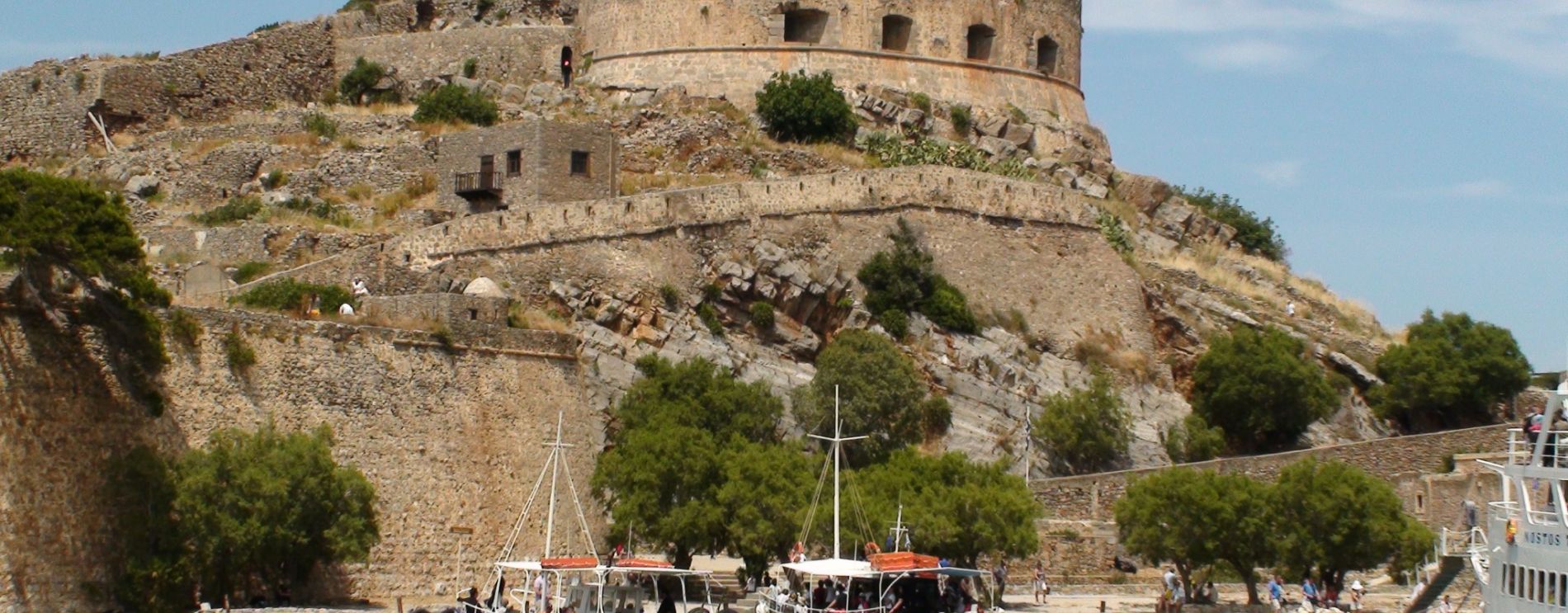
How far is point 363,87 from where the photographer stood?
188 feet

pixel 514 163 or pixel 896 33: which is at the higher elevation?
pixel 896 33

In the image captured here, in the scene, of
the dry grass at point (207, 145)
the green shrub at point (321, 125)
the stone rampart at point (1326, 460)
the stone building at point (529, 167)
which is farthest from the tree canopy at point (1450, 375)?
the dry grass at point (207, 145)

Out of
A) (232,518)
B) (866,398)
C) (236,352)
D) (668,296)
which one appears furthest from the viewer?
(668,296)

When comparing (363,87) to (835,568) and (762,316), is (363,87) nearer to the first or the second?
(762,316)

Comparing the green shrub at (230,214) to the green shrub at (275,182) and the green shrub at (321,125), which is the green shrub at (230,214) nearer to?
the green shrub at (275,182)

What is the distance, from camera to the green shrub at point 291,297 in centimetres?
4109

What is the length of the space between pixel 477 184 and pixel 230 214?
5101 mm

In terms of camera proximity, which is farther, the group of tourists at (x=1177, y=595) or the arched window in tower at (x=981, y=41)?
the arched window in tower at (x=981, y=41)

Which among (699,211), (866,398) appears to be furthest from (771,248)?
(866,398)

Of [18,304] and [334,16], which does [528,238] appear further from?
[334,16]

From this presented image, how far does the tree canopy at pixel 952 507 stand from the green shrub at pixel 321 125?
16571mm

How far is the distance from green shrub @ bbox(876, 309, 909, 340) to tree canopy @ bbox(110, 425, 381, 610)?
13656 millimetres

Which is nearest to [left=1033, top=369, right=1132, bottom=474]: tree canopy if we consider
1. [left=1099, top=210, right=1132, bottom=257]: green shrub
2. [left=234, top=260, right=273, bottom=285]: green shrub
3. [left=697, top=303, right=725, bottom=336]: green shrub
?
Result: [left=1099, top=210, right=1132, bottom=257]: green shrub

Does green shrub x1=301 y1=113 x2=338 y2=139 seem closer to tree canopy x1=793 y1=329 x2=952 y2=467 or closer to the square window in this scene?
Result: the square window
